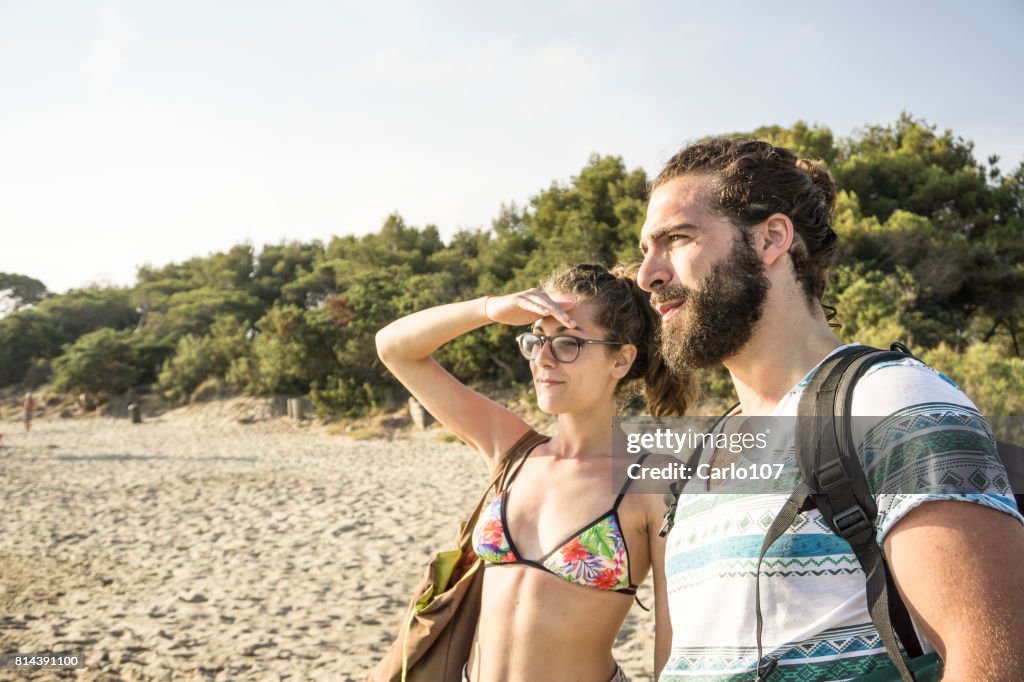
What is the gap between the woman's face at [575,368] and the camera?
2412 mm

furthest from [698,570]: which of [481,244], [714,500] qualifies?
[481,244]

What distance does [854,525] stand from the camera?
1.12 meters

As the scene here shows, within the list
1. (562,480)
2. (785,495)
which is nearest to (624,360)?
(562,480)

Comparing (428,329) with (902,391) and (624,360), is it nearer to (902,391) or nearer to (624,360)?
(624,360)

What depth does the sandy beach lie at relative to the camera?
16.2ft

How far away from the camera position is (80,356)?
32.9 m

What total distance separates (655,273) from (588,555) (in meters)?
0.94

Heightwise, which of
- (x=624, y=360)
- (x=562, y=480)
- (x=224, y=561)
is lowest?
(x=224, y=561)

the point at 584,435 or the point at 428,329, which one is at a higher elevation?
the point at 428,329

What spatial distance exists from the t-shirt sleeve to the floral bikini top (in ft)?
3.67

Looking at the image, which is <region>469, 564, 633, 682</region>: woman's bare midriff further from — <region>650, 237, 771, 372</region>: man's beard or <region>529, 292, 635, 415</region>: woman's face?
<region>650, 237, 771, 372</region>: man's beard

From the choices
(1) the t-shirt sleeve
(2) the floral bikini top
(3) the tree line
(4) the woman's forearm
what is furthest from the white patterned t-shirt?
(3) the tree line

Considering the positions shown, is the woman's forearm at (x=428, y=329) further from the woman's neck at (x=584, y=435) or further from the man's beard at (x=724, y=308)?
the man's beard at (x=724, y=308)

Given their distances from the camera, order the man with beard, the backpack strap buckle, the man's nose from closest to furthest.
Answer: the man with beard < the backpack strap buckle < the man's nose
